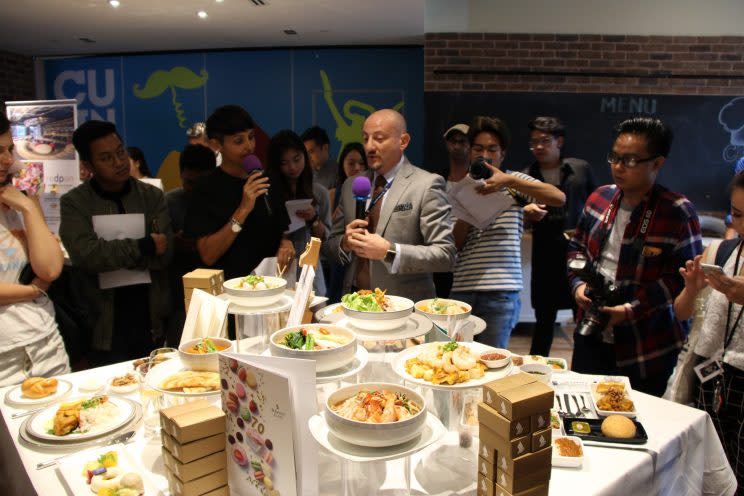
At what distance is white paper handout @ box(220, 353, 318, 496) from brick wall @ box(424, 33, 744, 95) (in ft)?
17.2

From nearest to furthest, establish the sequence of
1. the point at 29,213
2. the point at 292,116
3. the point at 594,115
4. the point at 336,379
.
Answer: the point at 336,379
the point at 29,213
the point at 594,115
the point at 292,116

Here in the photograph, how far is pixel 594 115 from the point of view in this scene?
228 inches

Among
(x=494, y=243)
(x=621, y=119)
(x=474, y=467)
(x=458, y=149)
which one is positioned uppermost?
(x=621, y=119)

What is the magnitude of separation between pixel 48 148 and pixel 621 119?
5573 mm

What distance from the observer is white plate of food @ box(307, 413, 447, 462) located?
1047 millimetres

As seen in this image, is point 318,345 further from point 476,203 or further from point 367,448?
point 476,203

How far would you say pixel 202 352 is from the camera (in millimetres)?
1452

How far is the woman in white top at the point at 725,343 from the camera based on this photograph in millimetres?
1919

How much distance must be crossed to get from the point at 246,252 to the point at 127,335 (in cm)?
68

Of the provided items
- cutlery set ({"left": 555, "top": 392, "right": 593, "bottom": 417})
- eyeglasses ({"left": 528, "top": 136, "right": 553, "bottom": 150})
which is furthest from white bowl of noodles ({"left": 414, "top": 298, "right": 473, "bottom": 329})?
eyeglasses ({"left": 528, "top": 136, "right": 553, "bottom": 150})

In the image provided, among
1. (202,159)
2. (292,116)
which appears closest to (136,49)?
(292,116)

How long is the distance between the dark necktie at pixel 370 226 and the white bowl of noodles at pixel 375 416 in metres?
1.34

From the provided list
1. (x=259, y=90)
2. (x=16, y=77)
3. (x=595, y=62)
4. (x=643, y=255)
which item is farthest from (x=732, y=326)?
(x=16, y=77)

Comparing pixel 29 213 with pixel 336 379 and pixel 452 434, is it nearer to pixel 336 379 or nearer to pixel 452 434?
pixel 336 379
